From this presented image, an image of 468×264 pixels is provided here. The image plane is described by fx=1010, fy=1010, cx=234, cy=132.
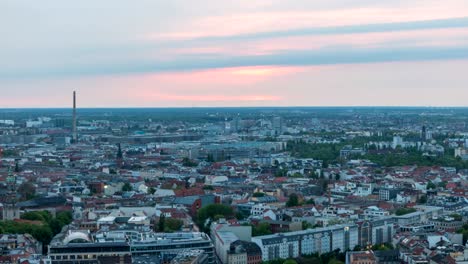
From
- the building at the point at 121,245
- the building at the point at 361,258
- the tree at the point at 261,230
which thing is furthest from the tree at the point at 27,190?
the building at the point at 361,258

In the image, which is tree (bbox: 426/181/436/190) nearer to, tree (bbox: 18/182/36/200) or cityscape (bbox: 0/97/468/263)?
cityscape (bbox: 0/97/468/263)

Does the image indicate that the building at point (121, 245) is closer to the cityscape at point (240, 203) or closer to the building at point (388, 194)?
the cityscape at point (240, 203)

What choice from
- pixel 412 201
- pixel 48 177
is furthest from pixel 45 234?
pixel 48 177

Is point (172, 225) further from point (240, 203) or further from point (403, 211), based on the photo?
point (403, 211)

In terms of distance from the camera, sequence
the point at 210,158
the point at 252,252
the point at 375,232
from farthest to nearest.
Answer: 1. the point at 210,158
2. the point at 375,232
3. the point at 252,252

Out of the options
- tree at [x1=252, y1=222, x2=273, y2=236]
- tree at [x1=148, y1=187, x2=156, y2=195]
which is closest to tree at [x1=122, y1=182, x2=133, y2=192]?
tree at [x1=148, y1=187, x2=156, y2=195]

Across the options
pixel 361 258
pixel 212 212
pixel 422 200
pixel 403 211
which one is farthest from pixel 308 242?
pixel 422 200
